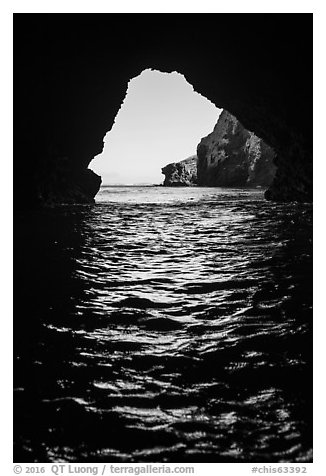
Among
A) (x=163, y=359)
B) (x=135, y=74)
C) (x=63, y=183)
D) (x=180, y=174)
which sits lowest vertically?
(x=163, y=359)

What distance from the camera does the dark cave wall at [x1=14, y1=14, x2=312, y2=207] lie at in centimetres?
1220

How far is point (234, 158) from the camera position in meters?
78.8

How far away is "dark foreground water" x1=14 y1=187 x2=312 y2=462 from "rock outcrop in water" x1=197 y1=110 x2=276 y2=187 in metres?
71.6

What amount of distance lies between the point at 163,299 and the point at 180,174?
3960 inches

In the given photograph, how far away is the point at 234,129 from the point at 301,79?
70.4 m

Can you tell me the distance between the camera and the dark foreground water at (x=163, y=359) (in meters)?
2.81

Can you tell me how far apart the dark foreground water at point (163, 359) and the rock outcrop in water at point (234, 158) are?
71.6 m

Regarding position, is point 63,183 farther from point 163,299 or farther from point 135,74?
point 163,299

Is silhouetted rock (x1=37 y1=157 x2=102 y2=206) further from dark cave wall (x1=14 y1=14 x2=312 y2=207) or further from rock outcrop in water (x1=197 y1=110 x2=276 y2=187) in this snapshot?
rock outcrop in water (x1=197 y1=110 x2=276 y2=187)

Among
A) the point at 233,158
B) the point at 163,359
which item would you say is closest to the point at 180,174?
the point at 233,158

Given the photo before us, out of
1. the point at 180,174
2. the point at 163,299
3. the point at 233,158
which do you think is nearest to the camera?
the point at 163,299

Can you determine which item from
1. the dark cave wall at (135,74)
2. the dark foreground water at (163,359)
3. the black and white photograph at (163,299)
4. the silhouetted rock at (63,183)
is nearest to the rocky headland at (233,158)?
the silhouetted rock at (63,183)

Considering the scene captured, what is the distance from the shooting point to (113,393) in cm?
338

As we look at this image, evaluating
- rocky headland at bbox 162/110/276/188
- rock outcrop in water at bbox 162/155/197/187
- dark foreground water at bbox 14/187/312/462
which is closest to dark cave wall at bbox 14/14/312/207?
dark foreground water at bbox 14/187/312/462
